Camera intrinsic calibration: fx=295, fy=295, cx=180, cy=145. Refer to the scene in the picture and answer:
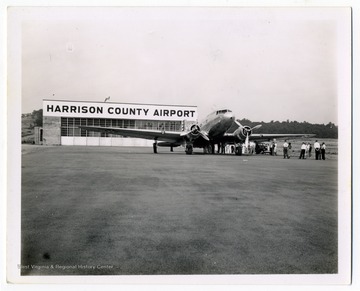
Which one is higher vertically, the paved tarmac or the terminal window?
the terminal window

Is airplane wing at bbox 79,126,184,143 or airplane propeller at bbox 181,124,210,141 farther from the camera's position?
airplane propeller at bbox 181,124,210,141

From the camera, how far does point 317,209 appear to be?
5.93 metres

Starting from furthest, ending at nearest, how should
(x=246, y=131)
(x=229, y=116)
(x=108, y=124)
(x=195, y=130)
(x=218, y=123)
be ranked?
(x=246, y=131), (x=195, y=130), (x=218, y=123), (x=229, y=116), (x=108, y=124)

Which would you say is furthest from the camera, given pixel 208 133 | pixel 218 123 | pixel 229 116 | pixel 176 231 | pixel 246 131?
pixel 208 133

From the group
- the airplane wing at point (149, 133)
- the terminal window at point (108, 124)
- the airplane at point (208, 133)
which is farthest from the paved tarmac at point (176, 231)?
the airplane at point (208, 133)

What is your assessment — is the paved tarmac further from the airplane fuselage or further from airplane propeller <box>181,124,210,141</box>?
airplane propeller <box>181,124,210,141</box>

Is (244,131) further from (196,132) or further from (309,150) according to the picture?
(309,150)

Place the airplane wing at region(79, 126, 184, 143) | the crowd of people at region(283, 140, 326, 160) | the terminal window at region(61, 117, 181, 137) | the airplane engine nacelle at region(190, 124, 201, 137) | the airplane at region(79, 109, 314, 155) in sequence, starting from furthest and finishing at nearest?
the airplane engine nacelle at region(190, 124, 201, 137)
the airplane at region(79, 109, 314, 155)
the airplane wing at region(79, 126, 184, 143)
the terminal window at region(61, 117, 181, 137)
the crowd of people at region(283, 140, 326, 160)

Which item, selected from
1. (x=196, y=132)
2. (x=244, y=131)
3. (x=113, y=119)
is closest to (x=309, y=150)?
(x=244, y=131)

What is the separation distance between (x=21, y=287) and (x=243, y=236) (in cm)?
382

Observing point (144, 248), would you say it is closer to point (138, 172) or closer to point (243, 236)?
point (243, 236)

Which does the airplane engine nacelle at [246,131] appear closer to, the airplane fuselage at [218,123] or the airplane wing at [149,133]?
the airplane fuselage at [218,123]

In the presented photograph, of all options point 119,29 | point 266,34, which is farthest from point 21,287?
point 266,34

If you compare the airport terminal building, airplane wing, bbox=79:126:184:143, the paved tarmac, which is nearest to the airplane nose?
the airport terminal building
